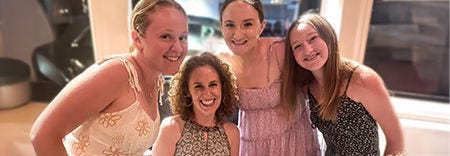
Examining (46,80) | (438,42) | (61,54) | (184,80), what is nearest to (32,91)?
(46,80)

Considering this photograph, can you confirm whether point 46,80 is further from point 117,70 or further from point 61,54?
point 117,70

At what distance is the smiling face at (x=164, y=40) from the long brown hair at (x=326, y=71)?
14.0 inches

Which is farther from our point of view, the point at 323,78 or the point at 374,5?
the point at 374,5

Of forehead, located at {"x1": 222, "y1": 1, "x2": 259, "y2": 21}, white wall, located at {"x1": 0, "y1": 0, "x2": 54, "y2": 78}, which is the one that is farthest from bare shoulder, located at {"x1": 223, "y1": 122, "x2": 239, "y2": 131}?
white wall, located at {"x1": 0, "y1": 0, "x2": 54, "y2": 78}

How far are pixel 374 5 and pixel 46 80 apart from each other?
4.94 feet

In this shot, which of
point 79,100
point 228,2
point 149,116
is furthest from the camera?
point 228,2

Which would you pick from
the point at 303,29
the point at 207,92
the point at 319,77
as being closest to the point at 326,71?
the point at 319,77

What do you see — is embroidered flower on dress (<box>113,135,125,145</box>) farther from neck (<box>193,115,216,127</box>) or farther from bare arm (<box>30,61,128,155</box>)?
neck (<box>193,115,216,127</box>)

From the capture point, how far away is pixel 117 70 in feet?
3.54

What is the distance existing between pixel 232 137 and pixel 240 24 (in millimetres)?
331

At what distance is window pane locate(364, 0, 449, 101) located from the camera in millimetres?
1919

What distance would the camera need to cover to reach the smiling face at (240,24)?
50.7 inches

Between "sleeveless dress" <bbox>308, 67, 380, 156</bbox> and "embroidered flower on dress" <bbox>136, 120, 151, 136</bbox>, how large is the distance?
0.53m

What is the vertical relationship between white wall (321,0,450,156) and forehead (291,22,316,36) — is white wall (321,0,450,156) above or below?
below
